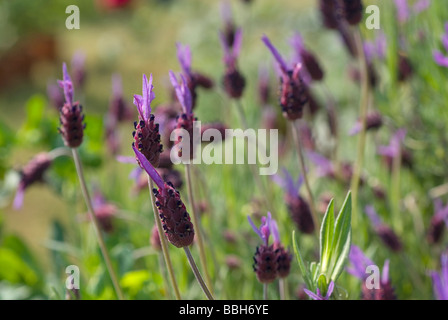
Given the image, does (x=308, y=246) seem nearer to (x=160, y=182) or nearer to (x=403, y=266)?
(x=403, y=266)

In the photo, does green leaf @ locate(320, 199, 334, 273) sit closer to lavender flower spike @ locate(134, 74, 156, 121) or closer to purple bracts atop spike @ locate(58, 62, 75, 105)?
lavender flower spike @ locate(134, 74, 156, 121)

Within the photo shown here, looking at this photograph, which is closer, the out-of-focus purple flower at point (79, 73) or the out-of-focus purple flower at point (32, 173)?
the out-of-focus purple flower at point (32, 173)

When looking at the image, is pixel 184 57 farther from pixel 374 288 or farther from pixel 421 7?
pixel 421 7

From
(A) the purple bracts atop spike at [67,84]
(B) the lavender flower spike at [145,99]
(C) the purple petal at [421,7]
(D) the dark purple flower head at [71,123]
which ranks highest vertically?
(C) the purple petal at [421,7]

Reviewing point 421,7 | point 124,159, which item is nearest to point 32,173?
point 124,159

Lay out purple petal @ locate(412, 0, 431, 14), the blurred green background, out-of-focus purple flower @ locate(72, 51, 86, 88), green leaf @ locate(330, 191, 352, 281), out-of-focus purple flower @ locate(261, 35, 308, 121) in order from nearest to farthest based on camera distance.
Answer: green leaf @ locate(330, 191, 352, 281) < out-of-focus purple flower @ locate(261, 35, 308, 121) < the blurred green background < purple petal @ locate(412, 0, 431, 14) < out-of-focus purple flower @ locate(72, 51, 86, 88)

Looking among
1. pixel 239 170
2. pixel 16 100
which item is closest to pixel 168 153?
pixel 239 170

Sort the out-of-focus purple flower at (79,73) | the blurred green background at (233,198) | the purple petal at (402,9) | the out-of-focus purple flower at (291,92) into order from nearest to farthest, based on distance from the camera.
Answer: the out-of-focus purple flower at (291,92)
the blurred green background at (233,198)
the purple petal at (402,9)
the out-of-focus purple flower at (79,73)

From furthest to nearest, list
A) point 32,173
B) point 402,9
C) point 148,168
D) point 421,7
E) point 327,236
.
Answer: point 421,7 → point 402,9 → point 32,173 → point 327,236 → point 148,168

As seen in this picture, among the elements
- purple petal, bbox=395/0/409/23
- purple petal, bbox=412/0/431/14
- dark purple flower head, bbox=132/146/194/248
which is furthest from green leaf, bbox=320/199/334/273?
purple petal, bbox=412/0/431/14

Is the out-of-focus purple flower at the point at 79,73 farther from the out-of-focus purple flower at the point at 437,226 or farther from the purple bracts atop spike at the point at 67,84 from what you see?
the out-of-focus purple flower at the point at 437,226

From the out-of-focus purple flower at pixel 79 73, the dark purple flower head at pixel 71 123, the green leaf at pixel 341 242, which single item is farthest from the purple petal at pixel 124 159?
the out-of-focus purple flower at pixel 79 73
